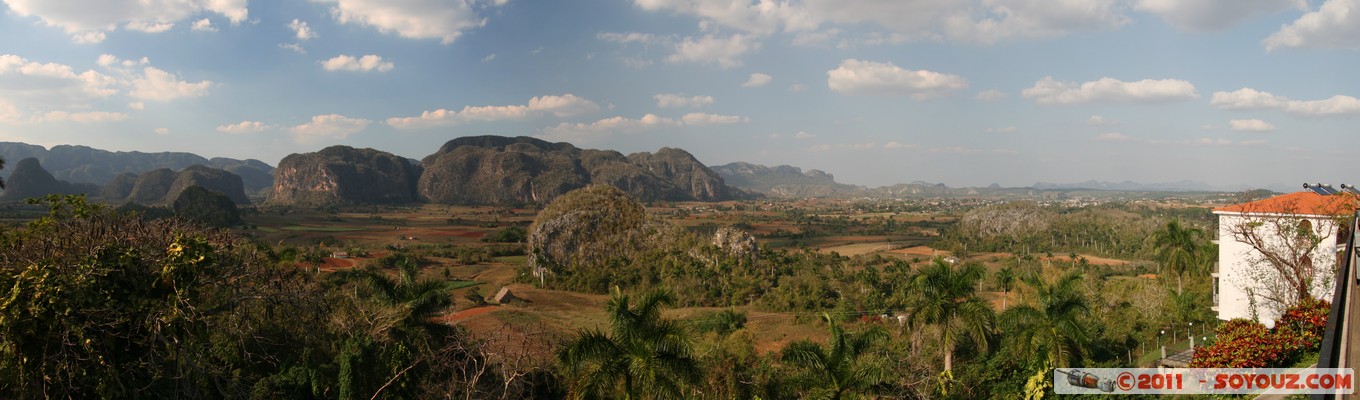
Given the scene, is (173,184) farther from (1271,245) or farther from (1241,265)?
(1271,245)

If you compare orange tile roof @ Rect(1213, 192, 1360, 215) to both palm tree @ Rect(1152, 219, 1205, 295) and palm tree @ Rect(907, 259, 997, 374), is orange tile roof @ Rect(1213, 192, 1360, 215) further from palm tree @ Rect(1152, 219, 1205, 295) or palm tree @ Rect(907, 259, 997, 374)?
palm tree @ Rect(907, 259, 997, 374)

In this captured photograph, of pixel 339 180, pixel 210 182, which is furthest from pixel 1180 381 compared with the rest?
pixel 210 182

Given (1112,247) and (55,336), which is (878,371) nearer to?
(55,336)

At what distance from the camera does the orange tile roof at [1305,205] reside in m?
15.3

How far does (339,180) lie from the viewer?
142125 millimetres

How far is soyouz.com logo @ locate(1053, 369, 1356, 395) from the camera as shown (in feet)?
30.1

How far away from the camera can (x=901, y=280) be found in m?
36.0

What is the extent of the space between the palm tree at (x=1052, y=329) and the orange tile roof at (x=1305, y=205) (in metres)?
6.04

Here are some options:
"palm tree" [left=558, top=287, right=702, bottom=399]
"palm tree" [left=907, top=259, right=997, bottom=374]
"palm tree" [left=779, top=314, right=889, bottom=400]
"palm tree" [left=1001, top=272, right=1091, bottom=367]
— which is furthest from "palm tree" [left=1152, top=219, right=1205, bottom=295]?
"palm tree" [left=558, top=287, right=702, bottom=399]

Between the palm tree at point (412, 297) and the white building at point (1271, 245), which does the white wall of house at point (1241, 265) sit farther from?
the palm tree at point (412, 297)

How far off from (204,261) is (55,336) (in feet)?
3.83

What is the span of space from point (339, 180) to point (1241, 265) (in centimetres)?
15461

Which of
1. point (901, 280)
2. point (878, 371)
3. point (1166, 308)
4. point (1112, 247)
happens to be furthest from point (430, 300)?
point (1112, 247)

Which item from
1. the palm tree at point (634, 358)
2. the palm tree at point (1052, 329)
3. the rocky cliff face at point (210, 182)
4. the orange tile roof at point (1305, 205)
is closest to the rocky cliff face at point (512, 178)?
the rocky cliff face at point (210, 182)
